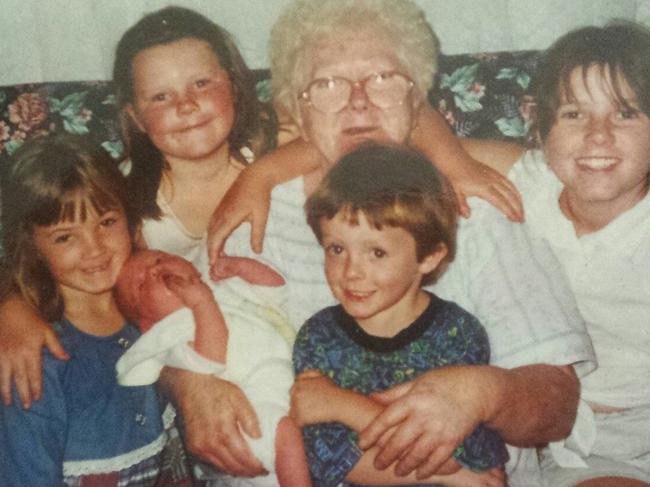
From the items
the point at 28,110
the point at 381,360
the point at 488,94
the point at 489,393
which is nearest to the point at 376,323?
the point at 381,360

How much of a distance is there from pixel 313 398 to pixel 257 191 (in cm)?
31

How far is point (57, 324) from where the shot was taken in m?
1.06

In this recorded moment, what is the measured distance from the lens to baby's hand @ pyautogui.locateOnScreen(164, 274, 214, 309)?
104 centimetres

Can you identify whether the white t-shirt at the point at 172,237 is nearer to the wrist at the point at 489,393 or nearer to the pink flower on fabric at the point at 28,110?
the pink flower on fabric at the point at 28,110

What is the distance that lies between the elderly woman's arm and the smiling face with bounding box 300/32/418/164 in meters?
0.34

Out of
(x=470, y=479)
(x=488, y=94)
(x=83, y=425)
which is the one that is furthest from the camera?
(x=488, y=94)

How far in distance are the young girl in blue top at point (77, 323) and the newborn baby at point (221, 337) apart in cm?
3

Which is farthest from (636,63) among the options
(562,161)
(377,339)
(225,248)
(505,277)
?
(225,248)

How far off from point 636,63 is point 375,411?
0.59m

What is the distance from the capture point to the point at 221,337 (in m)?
1.03

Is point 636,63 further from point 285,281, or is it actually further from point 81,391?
point 81,391

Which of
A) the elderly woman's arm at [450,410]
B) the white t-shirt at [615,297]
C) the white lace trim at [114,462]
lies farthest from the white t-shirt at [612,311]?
the white lace trim at [114,462]

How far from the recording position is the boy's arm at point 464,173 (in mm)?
1040

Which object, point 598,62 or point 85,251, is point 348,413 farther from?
point 598,62
